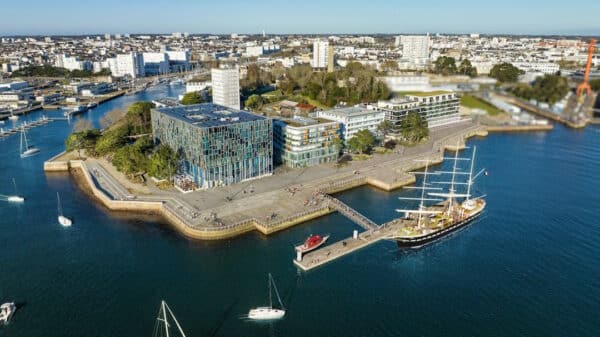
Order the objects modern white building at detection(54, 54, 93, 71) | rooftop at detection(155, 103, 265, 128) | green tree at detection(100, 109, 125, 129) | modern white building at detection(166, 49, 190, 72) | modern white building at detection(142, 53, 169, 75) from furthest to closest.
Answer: modern white building at detection(166, 49, 190, 72) → modern white building at detection(142, 53, 169, 75) → modern white building at detection(54, 54, 93, 71) → green tree at detection(100, 109, 125, 129) → rooftop at detection(155, 103, 265, 128)

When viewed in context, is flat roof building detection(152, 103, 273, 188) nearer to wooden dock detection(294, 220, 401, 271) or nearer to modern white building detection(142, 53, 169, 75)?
wooden dock detection(294, 220, 401, 271)

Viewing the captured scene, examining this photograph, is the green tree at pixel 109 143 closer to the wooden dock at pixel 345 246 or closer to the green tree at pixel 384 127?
the wooden dock at pixel 345 246

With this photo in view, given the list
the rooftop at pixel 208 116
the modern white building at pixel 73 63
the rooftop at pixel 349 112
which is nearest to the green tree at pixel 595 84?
the rooftop at pixel 349 112

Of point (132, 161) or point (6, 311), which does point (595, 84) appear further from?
point (6, 311)

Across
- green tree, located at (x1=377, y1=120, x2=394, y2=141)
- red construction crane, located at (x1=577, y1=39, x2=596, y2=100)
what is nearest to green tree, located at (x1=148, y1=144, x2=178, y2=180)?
green tree, located at (x1=377, y1=120, x2=394, y2=141)

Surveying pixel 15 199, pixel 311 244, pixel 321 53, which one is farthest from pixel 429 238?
pixel 321 53

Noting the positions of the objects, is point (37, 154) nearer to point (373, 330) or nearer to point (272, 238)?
point (272, 238)
